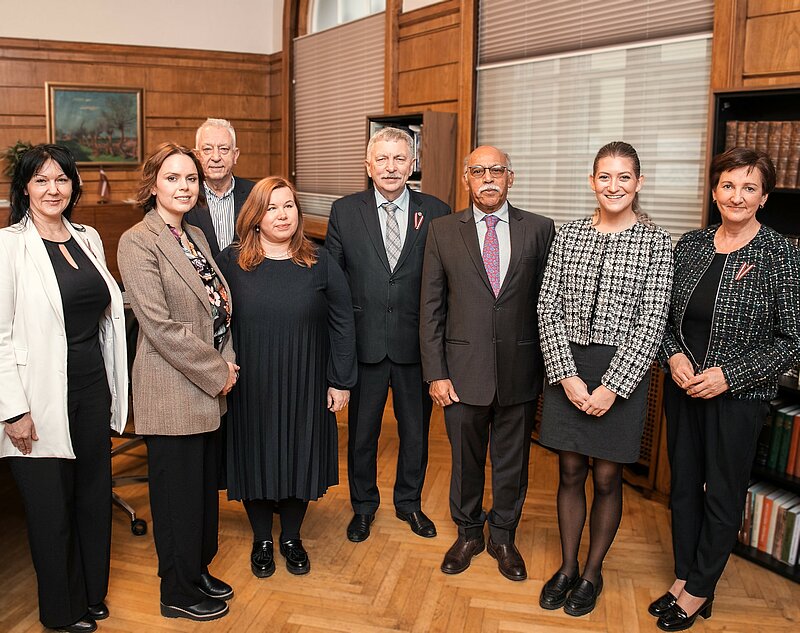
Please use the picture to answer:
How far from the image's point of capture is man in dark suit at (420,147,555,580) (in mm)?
3207

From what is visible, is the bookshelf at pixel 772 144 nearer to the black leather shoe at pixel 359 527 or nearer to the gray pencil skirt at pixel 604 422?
the gray pencil skirt at pixel 604 422

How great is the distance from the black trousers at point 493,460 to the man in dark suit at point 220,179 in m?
1.52

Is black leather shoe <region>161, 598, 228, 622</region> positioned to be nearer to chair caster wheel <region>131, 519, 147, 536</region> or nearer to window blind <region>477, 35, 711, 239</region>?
chair caster wheel <region>131, 519, 147, 536</region>

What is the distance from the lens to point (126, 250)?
273 cm

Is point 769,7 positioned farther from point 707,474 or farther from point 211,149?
point 211,149

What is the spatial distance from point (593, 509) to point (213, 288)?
1.75m

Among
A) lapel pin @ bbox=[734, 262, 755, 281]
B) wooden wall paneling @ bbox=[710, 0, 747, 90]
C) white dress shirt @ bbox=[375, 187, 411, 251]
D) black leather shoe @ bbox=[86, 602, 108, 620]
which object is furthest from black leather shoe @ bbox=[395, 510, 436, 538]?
wooden wall paneling @ bbox=[710, 0, 747, 90]

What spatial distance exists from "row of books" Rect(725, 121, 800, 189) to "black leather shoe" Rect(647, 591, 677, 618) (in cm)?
181

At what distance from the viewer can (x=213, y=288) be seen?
2.95m

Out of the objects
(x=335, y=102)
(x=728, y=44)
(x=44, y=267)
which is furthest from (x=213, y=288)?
(x=335, y=102)

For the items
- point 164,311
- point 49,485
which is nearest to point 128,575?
point 49,485

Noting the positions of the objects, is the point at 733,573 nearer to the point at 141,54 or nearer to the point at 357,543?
the point at 357,543

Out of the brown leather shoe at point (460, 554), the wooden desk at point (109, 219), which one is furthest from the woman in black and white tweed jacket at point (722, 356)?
the wooden desk at point (109, 219)

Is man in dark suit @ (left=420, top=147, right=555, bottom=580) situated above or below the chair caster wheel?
above
